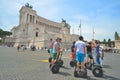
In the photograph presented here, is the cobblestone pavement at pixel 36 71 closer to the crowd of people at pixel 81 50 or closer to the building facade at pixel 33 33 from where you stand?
the crowd of people at pixel 81 50

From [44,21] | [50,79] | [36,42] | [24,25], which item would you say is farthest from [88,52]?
[44,21]

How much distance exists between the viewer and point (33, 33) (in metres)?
92.3

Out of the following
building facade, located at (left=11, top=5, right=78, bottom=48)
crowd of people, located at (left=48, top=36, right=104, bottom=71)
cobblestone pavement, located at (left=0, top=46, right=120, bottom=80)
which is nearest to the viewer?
cobblestone pavement, located at (left=0, top=46, right=120, bottom=80)

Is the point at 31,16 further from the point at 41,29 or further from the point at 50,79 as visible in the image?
the point at 50,79

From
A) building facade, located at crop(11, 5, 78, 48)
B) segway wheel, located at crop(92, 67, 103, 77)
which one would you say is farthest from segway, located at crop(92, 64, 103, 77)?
building facade, located at crop(11, 5, 78, 48)

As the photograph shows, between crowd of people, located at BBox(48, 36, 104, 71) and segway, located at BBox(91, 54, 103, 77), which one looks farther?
segway, located at BBox(91, 54, 103, 77)

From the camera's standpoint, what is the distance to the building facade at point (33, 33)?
7965cm

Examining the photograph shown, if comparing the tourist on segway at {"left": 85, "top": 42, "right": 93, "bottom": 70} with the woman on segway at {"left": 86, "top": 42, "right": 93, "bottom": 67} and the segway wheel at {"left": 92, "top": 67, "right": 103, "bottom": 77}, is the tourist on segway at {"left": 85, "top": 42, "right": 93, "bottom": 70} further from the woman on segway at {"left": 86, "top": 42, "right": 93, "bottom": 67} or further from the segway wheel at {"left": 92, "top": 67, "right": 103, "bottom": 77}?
the segway wheel at {"left": 92, "top": 67, "right": 103, "bottom": 77}

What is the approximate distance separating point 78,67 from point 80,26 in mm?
60591

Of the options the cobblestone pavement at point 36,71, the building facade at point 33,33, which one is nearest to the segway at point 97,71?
the cobblestone pavement at point 36,71

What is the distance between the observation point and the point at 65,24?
129 metres

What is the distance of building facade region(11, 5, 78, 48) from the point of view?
7965 centimetres

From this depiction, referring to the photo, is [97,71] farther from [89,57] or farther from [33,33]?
[33,33]

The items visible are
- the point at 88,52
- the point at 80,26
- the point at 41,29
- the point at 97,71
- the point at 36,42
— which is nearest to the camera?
the point at 97,71
